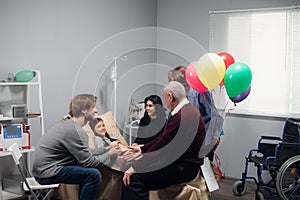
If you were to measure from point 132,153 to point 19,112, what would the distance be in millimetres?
1349

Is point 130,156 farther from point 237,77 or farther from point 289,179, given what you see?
point 289,179

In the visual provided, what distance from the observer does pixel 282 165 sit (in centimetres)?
416

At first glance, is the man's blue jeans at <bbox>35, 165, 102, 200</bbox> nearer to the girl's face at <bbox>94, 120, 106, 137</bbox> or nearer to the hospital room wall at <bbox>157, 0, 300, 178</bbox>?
the girl's face at <bbox>94, 120, 106, 137</bbox>

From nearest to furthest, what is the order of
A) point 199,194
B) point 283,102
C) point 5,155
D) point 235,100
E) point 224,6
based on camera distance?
point 199,194
point 5,155
point 235,100
point 283,102
point 224,6

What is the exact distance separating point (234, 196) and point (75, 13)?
264 centimetres

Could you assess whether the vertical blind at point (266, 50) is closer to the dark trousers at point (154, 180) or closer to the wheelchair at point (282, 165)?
the wheelchair at point (282, 165)

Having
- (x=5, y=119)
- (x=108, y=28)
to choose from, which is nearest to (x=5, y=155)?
(x=5, y=119)

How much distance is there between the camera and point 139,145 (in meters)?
3.56

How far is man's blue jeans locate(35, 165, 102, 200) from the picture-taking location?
11.8ft

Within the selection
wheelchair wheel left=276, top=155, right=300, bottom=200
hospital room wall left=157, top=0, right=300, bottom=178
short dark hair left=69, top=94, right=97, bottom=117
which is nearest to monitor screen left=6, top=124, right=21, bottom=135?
short dark hair left=69, top=94, right=97, bottom=117

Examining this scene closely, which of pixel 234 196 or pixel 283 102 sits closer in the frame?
pixel 234 196

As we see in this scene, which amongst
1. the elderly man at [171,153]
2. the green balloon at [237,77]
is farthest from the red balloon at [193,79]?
the elderly man at [171,153]

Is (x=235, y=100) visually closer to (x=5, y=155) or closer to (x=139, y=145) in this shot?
(x=139, y=145)

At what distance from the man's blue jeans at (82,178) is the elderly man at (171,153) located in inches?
12.3
